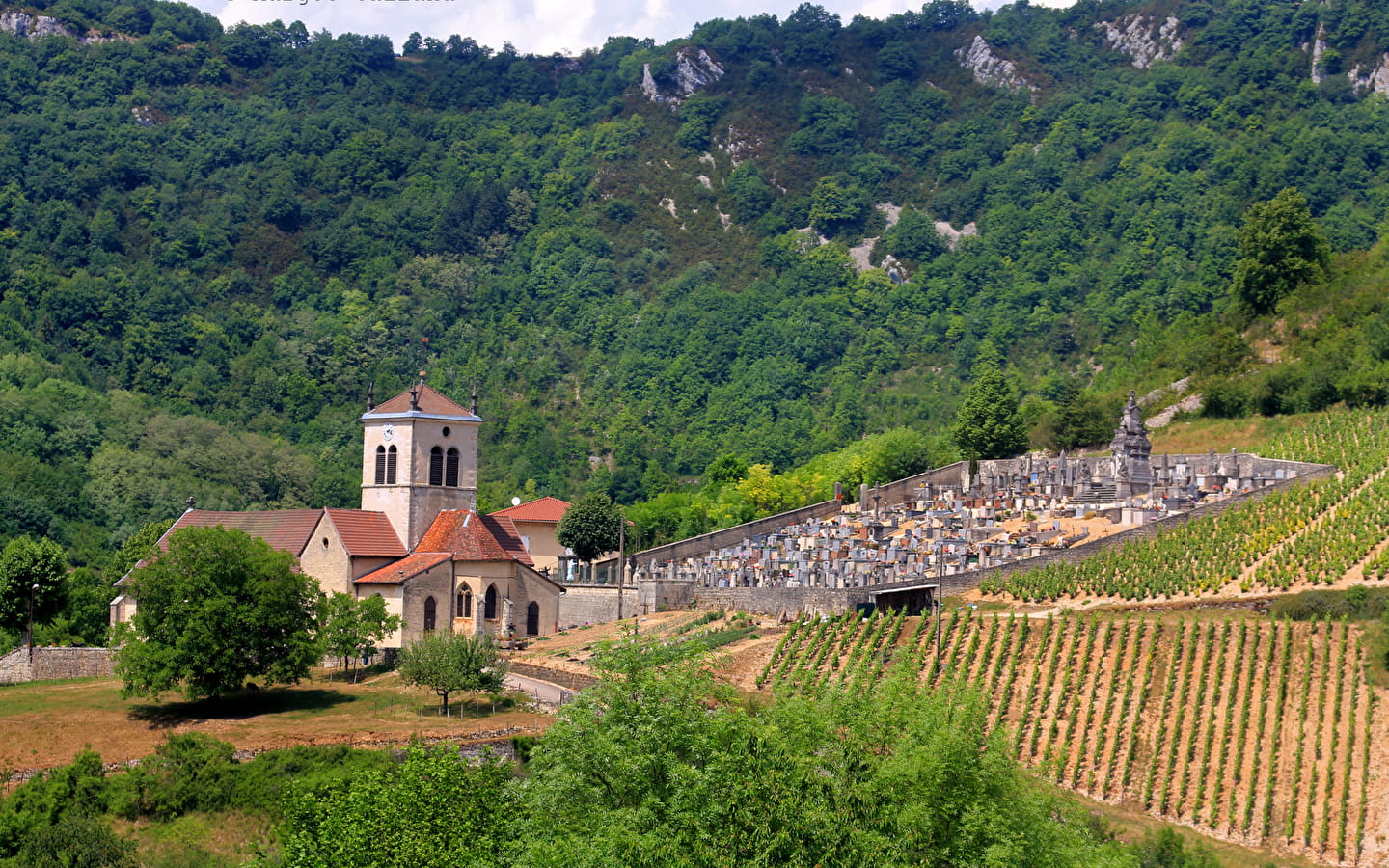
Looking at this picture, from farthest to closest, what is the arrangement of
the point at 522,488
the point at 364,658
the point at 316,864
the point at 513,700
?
the point at 522,488 < the point at 364,658 < the point at 513,700 < the point at 316,864

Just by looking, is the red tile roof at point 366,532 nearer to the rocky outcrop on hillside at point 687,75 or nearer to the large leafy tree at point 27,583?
the large leafy tree at point 27,583

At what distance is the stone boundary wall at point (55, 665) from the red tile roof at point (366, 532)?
8679mm

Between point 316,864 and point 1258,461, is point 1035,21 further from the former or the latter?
point 316,864

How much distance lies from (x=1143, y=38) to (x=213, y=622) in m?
134

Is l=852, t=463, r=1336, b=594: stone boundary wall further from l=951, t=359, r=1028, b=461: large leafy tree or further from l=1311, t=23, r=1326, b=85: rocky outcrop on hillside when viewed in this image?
l=1311, t=23, r=1326, b=85: rocky outcrop on hillside

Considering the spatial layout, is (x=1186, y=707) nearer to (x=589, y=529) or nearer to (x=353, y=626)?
(x=353, y=626)

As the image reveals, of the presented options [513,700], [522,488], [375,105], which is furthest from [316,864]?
[375,105]

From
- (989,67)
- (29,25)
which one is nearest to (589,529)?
(989,67)

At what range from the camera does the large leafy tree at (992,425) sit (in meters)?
79.1

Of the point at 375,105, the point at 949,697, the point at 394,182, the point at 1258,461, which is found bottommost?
the point at 949,697

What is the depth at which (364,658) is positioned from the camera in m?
58.2

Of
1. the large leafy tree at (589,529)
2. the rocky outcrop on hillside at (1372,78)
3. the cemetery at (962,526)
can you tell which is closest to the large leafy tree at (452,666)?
the cemetery at (962,526)

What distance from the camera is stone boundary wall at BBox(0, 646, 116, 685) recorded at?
2253 inches

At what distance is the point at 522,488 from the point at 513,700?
5815 centimetres
